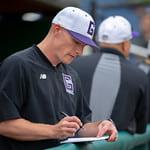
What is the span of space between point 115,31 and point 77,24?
1.48 meters

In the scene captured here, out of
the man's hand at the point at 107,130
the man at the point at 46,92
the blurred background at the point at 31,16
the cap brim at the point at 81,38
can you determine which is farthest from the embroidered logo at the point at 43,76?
the blurred background at the point at 31,16

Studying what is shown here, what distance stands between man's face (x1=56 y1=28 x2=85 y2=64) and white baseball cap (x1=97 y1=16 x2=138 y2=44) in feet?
4.67

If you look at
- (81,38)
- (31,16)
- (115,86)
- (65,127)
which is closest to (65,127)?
(65,127)

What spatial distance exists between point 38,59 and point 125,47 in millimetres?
1584

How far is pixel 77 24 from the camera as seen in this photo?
10.0 feet

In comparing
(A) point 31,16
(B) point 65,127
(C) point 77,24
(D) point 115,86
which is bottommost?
(A) point 31,16

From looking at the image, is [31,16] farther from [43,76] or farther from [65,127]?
[65,127]

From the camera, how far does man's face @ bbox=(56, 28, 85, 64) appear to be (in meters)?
3.02

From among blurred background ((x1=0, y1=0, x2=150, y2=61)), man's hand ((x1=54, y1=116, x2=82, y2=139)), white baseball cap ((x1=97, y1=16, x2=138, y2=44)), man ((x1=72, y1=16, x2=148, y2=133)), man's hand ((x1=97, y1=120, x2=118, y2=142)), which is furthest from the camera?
blurred background ((x1=0, y1=0, x2=150, y2=61))

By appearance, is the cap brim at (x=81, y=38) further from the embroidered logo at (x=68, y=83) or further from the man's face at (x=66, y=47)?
the embroidered logo at (x=68, y=83)

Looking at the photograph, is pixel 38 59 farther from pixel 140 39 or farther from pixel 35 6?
pixel 35 6

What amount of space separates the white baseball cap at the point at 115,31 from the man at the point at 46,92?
1269 mm

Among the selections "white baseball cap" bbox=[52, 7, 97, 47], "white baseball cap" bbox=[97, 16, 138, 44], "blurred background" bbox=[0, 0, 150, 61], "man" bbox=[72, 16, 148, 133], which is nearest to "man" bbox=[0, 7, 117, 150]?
"white baseball cap" bbox=[52, 7, 97, 47]

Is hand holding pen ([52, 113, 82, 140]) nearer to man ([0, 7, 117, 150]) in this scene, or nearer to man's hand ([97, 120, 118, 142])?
man ([0, 7, 117, 150])
